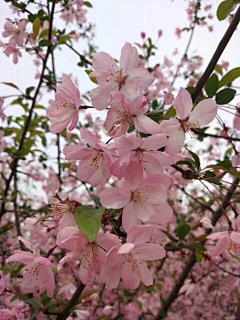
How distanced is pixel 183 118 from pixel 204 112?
58 millimetres

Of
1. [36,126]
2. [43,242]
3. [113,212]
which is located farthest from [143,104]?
[36,126]

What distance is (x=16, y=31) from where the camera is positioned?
168 cm

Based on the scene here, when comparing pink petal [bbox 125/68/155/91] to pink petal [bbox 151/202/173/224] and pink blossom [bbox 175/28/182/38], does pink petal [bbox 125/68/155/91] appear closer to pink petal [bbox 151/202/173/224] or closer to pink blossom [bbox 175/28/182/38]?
pink petal [bbox 151/202/173/224]

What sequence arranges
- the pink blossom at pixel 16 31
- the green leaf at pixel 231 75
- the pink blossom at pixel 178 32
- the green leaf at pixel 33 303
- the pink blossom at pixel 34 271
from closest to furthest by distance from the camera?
the pink blossom at pixel 34 271 < the green leaf at pixel 231 75 < the green leaf at pixel 33 303 < the pink blossom at pixel 16 31 < the pink blossom at pixel 178 32

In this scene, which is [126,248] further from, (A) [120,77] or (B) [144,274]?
(A) [120,77]

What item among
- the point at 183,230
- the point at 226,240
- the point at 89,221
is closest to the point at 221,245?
the point at 226,240

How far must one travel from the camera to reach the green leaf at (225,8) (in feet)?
3.18

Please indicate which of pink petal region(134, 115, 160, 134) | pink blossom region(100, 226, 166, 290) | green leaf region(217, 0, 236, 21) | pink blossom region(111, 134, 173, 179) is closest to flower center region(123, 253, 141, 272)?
pink blossom region(100, 226, 166, 290)

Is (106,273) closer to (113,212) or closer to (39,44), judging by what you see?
(113,212)

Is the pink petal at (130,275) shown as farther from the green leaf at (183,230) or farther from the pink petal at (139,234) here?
the green leaf at (183,230)

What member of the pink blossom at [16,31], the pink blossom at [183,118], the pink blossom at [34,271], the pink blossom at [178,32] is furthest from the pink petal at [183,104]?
the pink blossom at [178,32]

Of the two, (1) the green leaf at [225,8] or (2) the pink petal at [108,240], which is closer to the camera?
(2) the pink petal at [108,240]

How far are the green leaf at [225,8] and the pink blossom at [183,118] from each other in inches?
18.7

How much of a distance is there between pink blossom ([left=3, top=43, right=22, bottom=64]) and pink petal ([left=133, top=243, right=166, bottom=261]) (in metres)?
1.54
